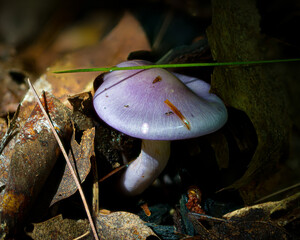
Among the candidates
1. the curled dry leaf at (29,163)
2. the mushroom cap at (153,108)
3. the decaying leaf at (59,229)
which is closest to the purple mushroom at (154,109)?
the mushroom cap at (153,108)

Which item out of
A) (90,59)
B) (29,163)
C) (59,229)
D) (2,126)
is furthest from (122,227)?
(90,59)

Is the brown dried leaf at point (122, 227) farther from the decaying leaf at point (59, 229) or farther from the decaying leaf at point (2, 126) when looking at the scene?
the decaying leaf at point (2, 126)

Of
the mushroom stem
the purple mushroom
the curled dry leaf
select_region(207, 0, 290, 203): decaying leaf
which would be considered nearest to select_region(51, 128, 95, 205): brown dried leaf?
the curled dry leaf

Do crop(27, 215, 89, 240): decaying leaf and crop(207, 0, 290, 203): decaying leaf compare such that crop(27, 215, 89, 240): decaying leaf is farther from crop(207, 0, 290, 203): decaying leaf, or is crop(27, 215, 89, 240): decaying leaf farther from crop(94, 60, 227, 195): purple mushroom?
crop(207, 0, 290, 203): decaying leaf

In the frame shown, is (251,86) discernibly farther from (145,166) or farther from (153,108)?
(145,166)

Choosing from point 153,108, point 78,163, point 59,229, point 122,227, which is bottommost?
point 122,227

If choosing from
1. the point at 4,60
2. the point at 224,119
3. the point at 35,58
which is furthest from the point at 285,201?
the point at 4,60
